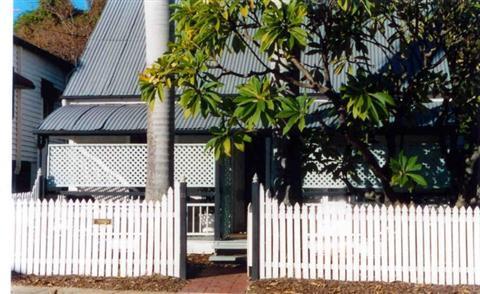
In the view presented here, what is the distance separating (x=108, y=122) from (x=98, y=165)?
90 centimetres

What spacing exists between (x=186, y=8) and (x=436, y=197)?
656cm

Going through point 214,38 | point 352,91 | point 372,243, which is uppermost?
point 214,38

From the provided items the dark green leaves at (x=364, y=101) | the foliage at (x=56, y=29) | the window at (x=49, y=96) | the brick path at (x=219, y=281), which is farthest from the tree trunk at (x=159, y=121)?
the foliage at (x=56, y=29)

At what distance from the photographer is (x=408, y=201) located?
39.2 ft

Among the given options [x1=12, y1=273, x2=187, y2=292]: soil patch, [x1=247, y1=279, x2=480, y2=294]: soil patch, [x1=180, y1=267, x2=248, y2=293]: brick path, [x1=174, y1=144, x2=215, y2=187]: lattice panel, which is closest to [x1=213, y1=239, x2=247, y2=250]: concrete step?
[x1=180, y1=267, x2=248, y2=293]: brick path

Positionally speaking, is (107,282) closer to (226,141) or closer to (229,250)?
(226,141)

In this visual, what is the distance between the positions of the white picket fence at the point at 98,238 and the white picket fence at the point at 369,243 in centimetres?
131

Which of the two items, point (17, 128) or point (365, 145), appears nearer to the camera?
point (365, 145)

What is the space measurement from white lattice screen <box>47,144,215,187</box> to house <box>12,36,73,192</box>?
3661mm

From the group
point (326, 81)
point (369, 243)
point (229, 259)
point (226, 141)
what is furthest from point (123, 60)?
point (369, 243)

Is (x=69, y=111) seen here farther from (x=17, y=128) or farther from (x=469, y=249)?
(x=469, y=249)

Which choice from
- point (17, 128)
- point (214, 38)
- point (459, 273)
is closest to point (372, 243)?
point (459, 273)

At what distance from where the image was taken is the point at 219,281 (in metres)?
10.8

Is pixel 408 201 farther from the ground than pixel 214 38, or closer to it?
closer to it
